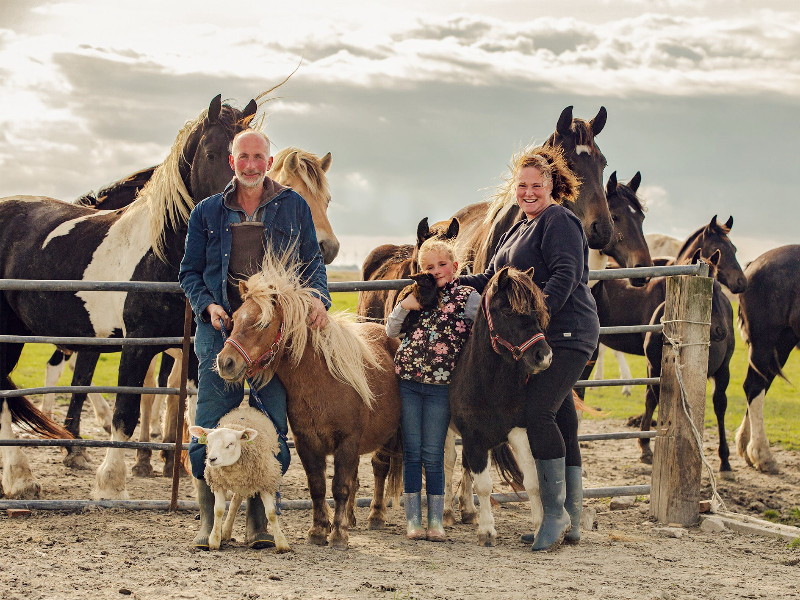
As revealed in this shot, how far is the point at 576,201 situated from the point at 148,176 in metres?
4.00

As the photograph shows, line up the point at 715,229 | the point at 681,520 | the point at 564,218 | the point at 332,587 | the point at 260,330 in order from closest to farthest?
the point at 332,587 < the point at 260,330 < the point at 564,218 < the point at 681,520 < the point at 715,229

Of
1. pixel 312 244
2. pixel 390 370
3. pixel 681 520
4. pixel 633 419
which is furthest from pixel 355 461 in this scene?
pixel 633 419

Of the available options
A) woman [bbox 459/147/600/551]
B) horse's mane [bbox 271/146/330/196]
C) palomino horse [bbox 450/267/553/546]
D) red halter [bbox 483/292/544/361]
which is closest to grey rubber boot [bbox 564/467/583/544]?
woman [bbox 459/147/600/551]

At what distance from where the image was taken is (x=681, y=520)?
5684 mm

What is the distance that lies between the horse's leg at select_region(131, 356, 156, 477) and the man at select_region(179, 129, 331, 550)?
2.61m

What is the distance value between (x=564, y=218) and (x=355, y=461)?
1717 mm

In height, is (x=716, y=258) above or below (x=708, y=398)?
above

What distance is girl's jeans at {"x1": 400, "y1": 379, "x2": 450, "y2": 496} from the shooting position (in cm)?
487

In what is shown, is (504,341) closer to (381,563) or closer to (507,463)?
(507,463)

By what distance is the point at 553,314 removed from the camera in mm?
4609

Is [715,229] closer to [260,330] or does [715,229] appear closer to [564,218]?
[564,218]

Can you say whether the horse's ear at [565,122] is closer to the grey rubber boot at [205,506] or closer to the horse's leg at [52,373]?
the grey rubber boot at [205,506]

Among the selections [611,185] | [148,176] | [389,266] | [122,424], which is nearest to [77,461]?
[122,424]

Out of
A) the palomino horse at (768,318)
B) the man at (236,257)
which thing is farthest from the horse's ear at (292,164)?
the palomino horse at (768,318)
